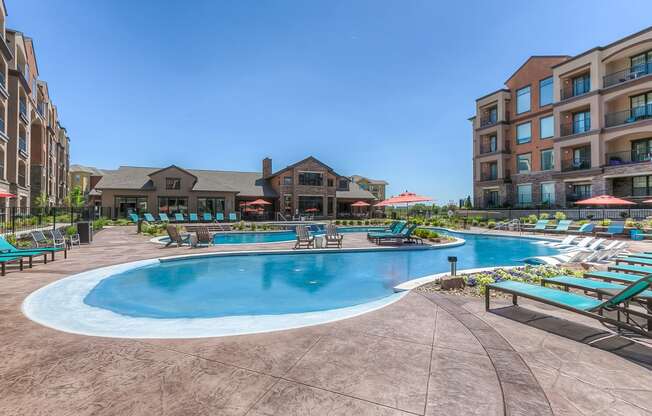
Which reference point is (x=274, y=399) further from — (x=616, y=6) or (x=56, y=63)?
(x=56, y=63)

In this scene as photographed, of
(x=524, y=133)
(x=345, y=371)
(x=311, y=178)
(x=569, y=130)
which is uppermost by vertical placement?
(x=524, y=133)

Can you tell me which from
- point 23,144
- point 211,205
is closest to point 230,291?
point 211,205

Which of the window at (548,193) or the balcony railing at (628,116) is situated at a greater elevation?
the balcony railing at (628,116)

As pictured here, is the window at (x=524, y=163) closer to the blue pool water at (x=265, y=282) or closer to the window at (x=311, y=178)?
the blue pool water at (x=265, y=282)

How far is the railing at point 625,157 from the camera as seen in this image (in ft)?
75.0

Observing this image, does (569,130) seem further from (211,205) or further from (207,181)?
(207,181)

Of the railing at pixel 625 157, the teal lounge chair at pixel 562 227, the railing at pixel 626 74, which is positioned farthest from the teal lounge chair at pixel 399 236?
the railing at pixel 626 74

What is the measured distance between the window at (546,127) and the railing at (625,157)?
541 cm

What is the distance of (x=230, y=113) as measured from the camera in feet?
83.8

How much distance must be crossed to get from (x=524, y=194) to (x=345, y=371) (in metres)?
34.9

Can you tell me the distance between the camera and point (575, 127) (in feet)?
88.3

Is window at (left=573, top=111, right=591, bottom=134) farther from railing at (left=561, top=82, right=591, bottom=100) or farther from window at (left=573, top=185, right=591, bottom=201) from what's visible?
window at (left=573, top=185, right=591, bottom=201)

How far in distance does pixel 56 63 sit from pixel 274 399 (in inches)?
738

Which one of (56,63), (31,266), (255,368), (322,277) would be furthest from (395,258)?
(56,63)
